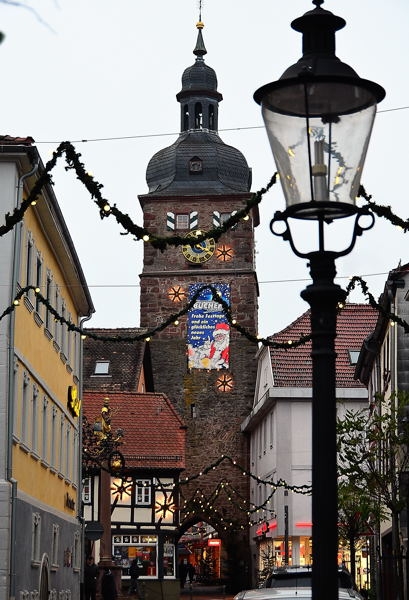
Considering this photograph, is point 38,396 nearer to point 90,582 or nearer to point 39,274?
point 39,274

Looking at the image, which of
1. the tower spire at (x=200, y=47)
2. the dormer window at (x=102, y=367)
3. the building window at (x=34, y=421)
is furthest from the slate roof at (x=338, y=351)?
the building window at (x=34, y=421)

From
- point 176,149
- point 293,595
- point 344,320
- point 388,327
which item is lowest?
point 293,595

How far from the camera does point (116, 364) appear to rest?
55.4 m

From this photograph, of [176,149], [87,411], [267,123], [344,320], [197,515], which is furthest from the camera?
[176,149]

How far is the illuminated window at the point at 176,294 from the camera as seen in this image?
61844mm

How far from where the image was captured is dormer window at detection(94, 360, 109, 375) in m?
55.1

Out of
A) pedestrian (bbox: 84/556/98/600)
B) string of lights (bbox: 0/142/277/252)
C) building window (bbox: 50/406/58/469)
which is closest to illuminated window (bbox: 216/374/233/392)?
pedestrian (bbox: 84/556/98/600)

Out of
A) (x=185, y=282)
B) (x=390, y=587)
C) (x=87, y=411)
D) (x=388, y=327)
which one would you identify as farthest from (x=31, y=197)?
(x=185, y=282)

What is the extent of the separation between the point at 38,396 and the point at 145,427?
22.9 metres

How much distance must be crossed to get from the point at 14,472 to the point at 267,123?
53.7 ft

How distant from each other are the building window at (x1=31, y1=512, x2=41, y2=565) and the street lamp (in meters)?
18.1

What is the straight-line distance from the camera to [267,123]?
17.6 ft

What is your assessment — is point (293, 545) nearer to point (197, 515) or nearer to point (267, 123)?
point (197, 515)

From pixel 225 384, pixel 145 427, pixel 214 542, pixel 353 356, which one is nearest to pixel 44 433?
pixel 145 427
